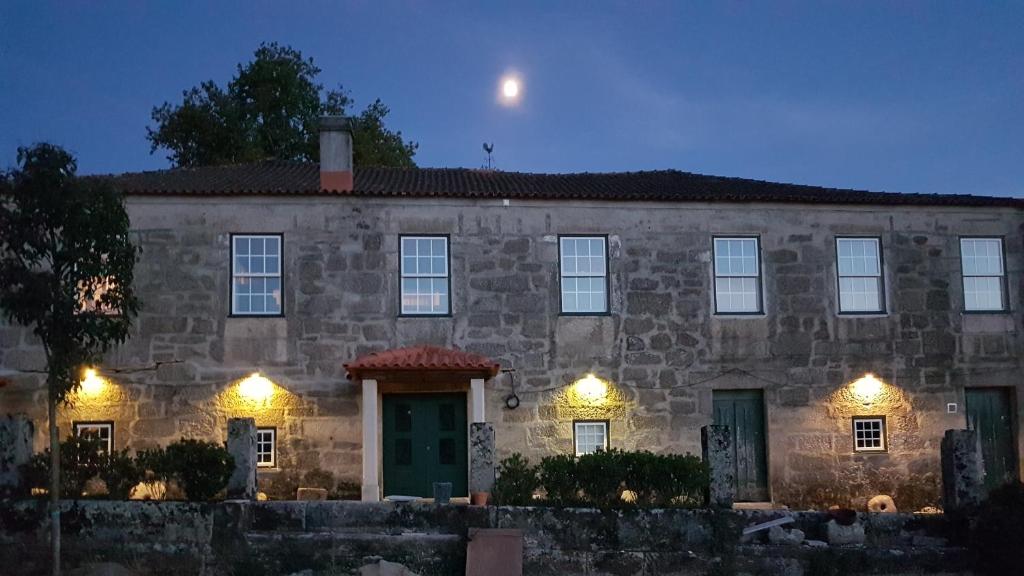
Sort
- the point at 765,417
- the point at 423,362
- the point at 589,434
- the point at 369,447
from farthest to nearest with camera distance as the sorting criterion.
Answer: the point at 765,417 → the point at 589,434 → the point at 369,447 → the point at 423,362

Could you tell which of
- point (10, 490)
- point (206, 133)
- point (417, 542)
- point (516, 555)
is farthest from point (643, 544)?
point (206, 133)

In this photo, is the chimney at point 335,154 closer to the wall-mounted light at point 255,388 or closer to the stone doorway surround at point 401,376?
the stone doorway surround at point 401,376

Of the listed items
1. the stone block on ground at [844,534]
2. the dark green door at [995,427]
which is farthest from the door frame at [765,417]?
the stone block on ground at [844,534]

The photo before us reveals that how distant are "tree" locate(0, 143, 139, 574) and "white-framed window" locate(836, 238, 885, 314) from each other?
495 inches

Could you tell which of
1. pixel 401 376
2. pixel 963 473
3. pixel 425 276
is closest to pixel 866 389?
pixel 963 473

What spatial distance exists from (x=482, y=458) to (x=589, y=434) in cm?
563

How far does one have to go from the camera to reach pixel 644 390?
19.5 m

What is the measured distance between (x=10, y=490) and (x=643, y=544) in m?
7.28

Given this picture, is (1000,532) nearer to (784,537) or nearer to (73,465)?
(784,537)

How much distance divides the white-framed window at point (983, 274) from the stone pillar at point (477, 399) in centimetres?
887

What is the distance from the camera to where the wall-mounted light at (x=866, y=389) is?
19.9m

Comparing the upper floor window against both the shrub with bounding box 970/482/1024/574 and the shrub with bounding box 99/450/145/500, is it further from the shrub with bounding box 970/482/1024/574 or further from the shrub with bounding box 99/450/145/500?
the shrub with bounding box 970/482/1024/574

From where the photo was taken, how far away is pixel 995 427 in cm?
2022

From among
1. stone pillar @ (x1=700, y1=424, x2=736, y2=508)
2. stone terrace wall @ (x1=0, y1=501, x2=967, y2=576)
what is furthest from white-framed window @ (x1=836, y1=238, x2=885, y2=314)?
stone terrace wall @ (x1=0, y1=501, x2=967, y2=576)
